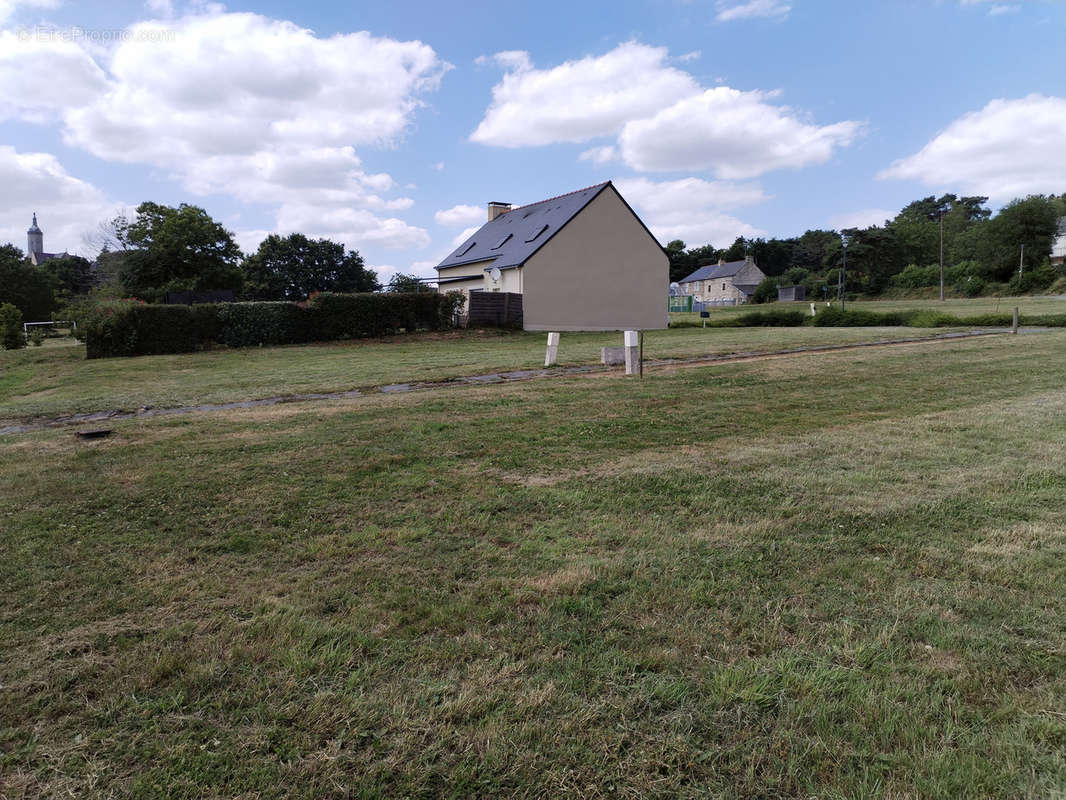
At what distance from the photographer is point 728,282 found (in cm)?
7819

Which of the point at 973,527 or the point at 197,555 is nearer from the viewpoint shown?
the point at 197,555

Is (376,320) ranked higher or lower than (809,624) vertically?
higher


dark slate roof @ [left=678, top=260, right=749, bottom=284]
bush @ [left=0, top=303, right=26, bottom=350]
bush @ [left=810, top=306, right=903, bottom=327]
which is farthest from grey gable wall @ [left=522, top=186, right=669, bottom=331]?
dark slate roof @ [left=678, top=260, right=749, bottom=284]

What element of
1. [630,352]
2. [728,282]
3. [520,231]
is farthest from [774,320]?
[728,282]

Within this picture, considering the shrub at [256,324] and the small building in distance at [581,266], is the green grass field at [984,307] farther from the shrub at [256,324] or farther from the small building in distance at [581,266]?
the shrub at [256,324]

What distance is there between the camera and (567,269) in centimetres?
2872

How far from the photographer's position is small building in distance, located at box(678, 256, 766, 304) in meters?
75.8

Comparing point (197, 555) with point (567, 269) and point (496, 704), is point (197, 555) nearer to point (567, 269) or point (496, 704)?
point (496, 704)

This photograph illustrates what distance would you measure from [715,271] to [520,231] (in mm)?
56212

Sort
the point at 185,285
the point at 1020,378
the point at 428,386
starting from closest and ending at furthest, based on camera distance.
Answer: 1. the point at 1020,378
2. the point at 428,386
3. the point at 185,285

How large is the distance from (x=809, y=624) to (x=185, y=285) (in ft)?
161

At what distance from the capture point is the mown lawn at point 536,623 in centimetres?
185

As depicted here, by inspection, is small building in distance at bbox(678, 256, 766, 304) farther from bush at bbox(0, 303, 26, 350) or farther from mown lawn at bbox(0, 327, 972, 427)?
bush at bbox(0, 303, 26, 350)

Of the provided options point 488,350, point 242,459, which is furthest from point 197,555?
point 488,350
